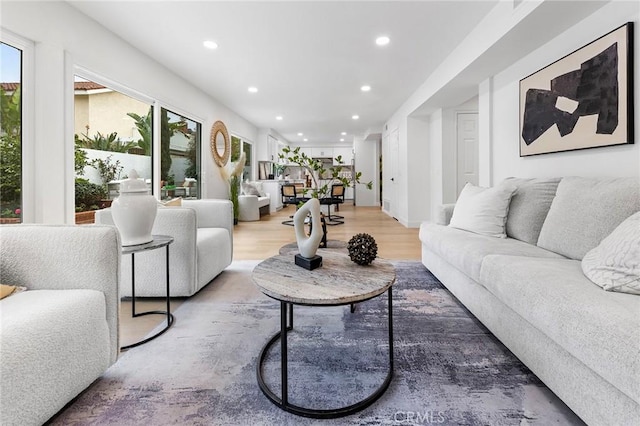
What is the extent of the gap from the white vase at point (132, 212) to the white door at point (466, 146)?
189 inches

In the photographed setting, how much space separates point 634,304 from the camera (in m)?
1.07

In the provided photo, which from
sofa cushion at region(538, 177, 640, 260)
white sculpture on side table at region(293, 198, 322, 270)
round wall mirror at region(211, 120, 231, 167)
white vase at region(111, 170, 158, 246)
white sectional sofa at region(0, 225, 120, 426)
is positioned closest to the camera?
white sectional sofa at region(0, 225, 120, 426)

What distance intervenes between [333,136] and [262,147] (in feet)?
Result: 9.36

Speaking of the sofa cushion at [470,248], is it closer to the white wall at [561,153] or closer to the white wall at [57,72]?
the white wall at [561,153]

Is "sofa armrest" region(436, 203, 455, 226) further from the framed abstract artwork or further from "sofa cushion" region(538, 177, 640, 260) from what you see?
"sofa cushion" region(538, 177, 640, 260)

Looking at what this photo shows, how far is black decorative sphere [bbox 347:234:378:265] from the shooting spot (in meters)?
1.54

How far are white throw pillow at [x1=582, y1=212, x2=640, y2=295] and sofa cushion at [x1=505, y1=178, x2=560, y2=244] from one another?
889mm

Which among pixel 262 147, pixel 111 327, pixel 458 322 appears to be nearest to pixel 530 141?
pixel 458 322

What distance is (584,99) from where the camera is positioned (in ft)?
7.43

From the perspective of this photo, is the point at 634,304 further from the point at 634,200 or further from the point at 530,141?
the point at 530,141

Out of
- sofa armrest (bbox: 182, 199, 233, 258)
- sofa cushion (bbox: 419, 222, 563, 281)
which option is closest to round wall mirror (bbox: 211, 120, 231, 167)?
sofa armrest (bbox: 182, 199, 233, 258)

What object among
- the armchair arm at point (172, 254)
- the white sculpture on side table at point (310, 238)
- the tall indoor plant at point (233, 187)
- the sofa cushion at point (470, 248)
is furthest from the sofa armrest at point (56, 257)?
the tall indoor plant at point (233, 187)

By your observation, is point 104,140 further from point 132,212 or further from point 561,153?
point 561,153

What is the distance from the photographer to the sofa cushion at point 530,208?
88.4 inches
